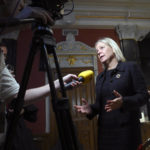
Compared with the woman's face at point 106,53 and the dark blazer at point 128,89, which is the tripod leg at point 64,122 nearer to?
the dark blazer at point 128,89

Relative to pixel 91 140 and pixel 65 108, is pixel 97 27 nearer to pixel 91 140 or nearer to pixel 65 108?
pixel 91 140

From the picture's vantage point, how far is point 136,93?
1.07 m

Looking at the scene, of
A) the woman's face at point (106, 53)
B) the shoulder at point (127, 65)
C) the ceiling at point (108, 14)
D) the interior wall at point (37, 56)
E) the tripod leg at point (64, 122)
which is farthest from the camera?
the ceiling at point (108, 14)

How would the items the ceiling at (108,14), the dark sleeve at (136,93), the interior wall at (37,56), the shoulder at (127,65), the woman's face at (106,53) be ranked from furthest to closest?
the ceiling at (108,14)
the interior wall at (37,56)
the woman's face at (106,53)
the shoulder at (127,65)
the dark sleeve at (136,93)

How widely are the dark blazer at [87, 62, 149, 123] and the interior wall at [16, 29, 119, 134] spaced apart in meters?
1.84

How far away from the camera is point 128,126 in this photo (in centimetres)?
100

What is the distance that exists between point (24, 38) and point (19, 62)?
591mm

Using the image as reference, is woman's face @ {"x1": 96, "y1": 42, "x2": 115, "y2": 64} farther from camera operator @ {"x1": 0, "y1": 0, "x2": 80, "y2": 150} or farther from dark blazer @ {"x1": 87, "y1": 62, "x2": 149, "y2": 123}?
camera operator @ {"x1": 0, "y1": 0, "x2": 80, "y2": 150}

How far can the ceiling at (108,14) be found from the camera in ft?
11.3

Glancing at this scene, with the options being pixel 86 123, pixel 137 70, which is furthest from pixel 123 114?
pixel 86 123

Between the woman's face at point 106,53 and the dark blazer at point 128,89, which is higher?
the woman's face at point 106,53

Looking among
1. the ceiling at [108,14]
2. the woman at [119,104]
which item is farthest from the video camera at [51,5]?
the ceiling at [108,14]

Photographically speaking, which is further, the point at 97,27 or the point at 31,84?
the point at 97,27

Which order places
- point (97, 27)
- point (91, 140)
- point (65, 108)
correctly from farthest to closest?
point (97, 27) → point (91, 140) → point (65, 108)
